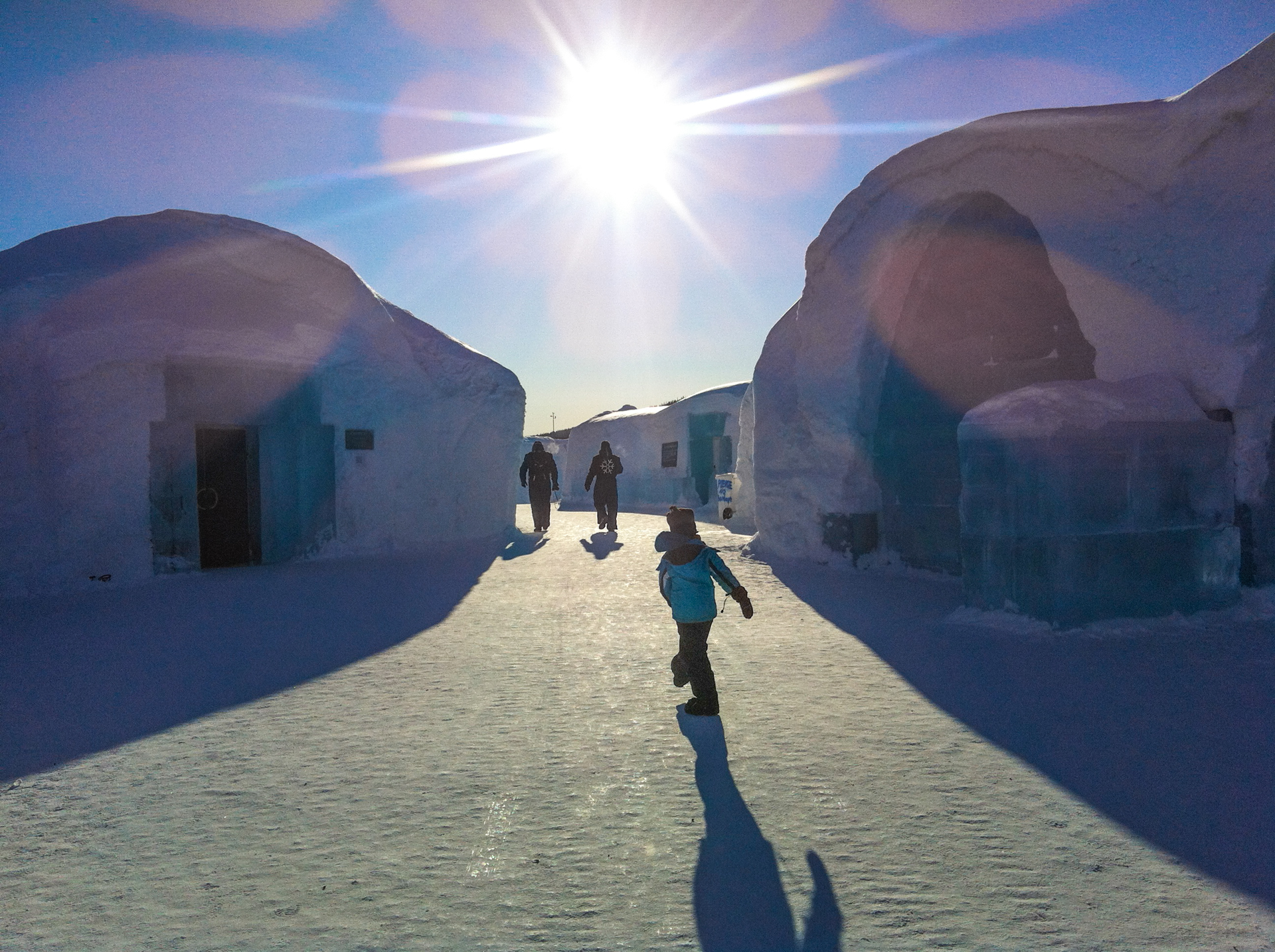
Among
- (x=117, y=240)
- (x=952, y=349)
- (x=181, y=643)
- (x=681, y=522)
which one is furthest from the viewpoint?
(x=117, y=240)

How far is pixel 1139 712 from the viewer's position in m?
3.68

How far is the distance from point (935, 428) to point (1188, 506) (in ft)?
9.54

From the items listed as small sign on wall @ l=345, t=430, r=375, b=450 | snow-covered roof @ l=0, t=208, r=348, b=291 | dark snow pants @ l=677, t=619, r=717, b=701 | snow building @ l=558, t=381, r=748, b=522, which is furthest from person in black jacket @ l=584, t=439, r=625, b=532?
dark snow pants @ l=677, t=619, r=717, b=701

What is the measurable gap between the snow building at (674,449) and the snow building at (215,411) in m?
8.90

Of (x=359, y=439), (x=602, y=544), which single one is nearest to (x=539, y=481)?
(x=602, y=544)

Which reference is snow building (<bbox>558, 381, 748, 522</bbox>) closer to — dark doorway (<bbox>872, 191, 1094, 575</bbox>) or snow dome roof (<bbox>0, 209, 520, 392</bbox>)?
snow dome roof (<bbox>0, 209, 520, 392</bbox>)

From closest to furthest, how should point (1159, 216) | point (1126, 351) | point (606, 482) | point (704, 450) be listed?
1. point (1159, 216)
2. point (1126, 351)
3. point (606, 482)
4. point (704, 450)

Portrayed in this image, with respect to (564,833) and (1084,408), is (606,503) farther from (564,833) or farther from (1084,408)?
(564,833)

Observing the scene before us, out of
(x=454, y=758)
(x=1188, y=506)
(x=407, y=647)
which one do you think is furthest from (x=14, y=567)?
(x=1188, y=506)

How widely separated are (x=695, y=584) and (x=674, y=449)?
18399 millimetres

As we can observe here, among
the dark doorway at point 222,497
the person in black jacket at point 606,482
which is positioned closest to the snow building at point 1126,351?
the person in black jacket at point 606,482

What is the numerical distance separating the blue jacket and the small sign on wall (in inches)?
321

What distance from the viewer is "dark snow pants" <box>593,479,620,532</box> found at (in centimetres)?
1373

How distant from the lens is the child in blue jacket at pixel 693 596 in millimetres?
3877
